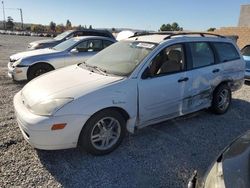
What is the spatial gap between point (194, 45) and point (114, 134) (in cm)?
230

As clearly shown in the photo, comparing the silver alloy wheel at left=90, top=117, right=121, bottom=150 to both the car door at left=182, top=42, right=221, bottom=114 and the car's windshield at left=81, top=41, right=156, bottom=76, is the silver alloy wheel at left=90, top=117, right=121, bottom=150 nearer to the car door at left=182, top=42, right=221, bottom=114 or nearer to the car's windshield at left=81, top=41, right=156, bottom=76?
the car's windshield at left=81, top=41, right=156, bottom=76

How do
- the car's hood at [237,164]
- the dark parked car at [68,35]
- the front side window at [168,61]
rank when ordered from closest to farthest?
the car's hood at [237,164]
the front side window at [168,61]
the dark parked car at [68,35]

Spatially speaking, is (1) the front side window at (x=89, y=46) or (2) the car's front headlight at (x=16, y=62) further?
(1) the front side window at (x=89, y=46)

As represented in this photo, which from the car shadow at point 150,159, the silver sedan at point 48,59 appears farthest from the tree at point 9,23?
the car shadow at point 150,159

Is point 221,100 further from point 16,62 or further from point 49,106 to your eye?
point 16,62

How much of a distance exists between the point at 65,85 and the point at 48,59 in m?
4.63

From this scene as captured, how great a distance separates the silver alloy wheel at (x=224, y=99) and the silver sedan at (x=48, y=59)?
461 cm

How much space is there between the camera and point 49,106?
136 inches

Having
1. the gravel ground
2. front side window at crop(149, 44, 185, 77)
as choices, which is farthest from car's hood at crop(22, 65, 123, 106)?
the gravel ground

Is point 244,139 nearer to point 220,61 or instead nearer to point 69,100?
point 69,100

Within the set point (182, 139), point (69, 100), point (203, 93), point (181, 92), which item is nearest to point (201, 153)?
point (182, 139)

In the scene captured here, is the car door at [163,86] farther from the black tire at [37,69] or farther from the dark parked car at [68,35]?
the dark parked car at [68,35]

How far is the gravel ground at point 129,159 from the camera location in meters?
3.36

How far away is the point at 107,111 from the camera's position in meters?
3.76
